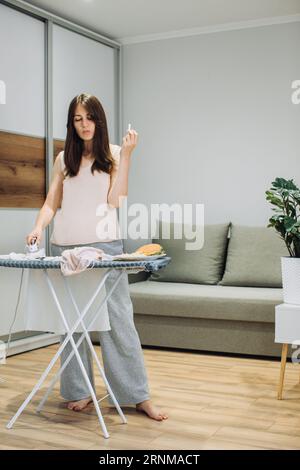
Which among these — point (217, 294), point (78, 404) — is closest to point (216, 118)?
point (217, 294)

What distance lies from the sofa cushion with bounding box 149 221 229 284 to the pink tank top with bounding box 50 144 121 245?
193cm

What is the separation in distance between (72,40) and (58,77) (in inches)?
13.5

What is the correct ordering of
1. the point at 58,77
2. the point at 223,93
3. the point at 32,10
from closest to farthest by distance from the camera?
the point at 32,10
the point at 58,77
the point at 223,93

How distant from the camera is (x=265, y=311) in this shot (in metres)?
4.15

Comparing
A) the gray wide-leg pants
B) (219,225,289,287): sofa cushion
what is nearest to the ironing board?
the gray wide-leg pants

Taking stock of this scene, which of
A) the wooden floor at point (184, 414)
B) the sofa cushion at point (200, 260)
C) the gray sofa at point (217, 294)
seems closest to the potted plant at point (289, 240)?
the wooden floor at point (184, 414)

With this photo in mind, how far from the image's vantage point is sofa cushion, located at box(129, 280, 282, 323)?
4.18 m

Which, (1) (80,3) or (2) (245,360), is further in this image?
(1) (80,3)

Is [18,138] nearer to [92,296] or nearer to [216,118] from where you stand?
[216,118]

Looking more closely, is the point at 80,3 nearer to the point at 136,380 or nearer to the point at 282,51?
the point at 282,51

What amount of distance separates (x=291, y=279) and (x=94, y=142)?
1205 mm

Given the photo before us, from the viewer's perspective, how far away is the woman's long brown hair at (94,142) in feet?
9.65

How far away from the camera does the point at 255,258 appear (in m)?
4.71
